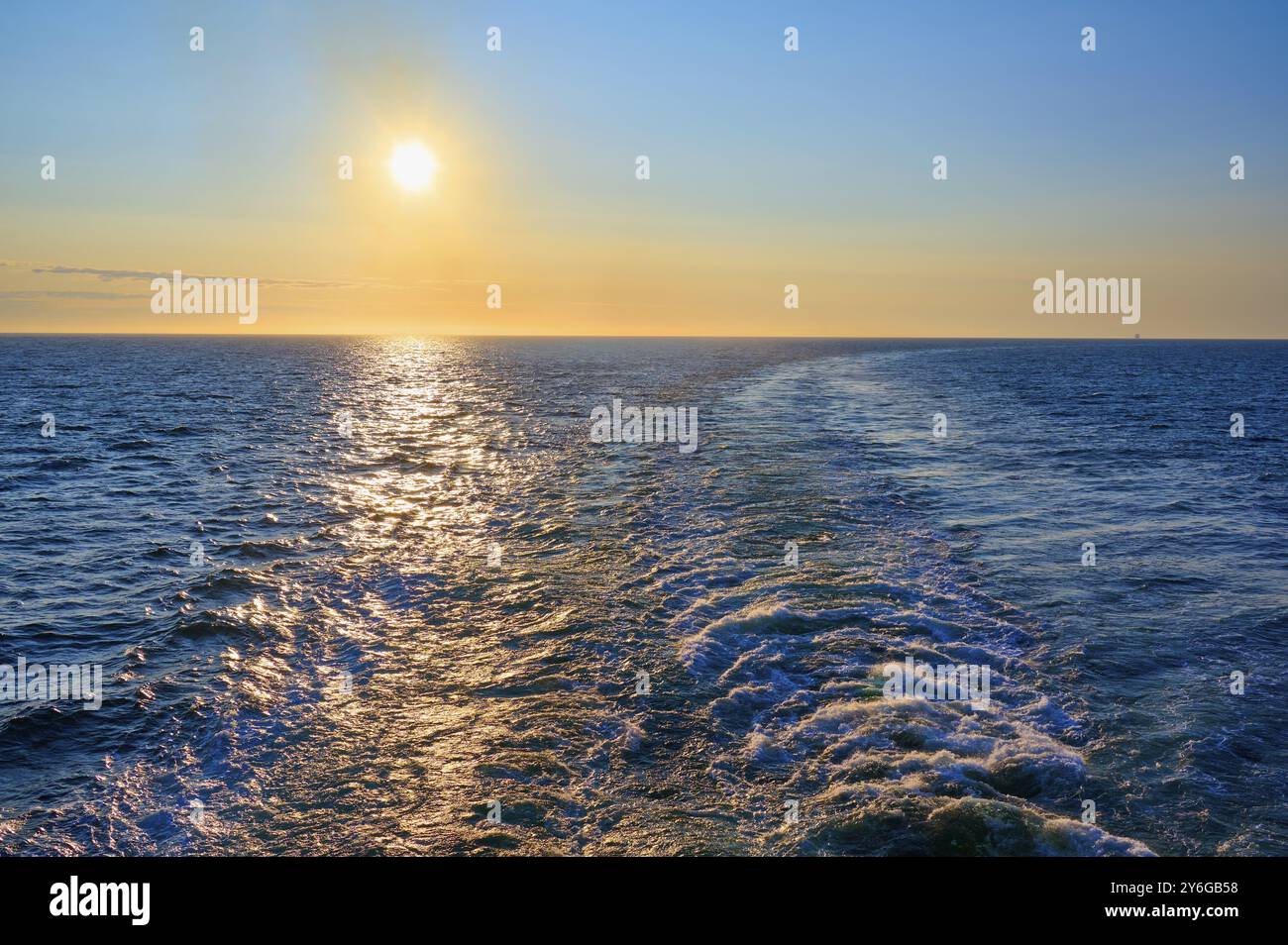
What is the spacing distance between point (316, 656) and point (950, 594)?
43.0 feet

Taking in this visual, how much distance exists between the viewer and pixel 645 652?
13.7 m

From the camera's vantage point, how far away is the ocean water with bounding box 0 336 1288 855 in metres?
8.90

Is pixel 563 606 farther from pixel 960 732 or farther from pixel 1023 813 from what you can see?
pixel 1023 813

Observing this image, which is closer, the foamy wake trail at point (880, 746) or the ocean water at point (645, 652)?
the foamy wake trail at point (880, 746)

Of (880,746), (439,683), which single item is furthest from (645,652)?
(880,746)

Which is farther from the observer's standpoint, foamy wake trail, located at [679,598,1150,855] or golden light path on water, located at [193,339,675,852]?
golden light path on water, located at [193,339,675,852]

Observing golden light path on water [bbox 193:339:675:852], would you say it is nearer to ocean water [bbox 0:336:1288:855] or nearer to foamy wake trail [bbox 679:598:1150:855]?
ocean water [bbox 0:336:1288:855]

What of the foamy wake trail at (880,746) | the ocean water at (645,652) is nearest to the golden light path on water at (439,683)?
the ocean water at (645,652)

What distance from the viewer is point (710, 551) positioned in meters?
19.8

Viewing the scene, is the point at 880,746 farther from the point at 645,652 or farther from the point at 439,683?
the point at 439,683

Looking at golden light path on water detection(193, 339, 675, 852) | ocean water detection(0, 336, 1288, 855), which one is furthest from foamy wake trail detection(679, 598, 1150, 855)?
golden light path on water detection(193, 339, 675, 852)

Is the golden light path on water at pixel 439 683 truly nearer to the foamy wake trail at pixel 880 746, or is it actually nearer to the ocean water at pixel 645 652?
the ocean water at pixel 645 652

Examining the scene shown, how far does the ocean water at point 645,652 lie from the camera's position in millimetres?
8898
